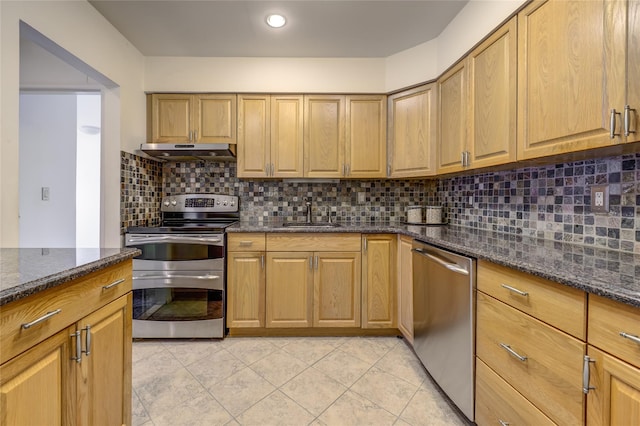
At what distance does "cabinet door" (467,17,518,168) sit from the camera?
144 centimetres

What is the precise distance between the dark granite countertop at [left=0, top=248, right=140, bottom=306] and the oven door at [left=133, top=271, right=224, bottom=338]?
108cm

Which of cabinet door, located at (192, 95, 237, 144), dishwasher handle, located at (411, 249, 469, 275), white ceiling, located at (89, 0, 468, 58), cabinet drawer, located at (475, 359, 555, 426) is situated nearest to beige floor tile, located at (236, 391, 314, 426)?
cabinet drawer, located at (475, 359, 555, 426)

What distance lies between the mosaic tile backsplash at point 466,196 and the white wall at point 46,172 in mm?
1210

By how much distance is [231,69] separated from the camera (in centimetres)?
246

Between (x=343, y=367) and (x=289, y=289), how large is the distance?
27.1 inches

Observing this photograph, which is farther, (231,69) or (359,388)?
(231,69)

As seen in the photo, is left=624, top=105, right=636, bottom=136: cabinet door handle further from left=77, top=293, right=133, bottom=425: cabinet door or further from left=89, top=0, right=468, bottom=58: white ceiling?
left=77, top=293, right=133, bottom=425: cabinet door

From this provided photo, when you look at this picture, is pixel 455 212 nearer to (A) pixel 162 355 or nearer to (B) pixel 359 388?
(B) pixel 359 388

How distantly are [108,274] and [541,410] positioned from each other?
160 cm

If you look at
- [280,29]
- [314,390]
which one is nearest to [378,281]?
[314,390]

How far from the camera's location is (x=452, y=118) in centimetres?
198

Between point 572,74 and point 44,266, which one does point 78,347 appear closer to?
point 44,266

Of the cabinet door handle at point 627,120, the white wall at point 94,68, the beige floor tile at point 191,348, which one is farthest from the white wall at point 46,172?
the cabinet door handle at point 627,120

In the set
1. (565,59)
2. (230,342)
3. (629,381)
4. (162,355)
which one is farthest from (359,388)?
(565,59)
